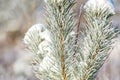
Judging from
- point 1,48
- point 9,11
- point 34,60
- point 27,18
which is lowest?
point 34,60

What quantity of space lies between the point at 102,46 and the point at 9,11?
606 cm

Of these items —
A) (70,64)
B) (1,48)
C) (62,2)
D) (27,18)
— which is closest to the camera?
(62,2)

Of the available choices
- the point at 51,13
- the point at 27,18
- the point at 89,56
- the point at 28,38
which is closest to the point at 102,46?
the point at 89,56

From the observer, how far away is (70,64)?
4.30 feet

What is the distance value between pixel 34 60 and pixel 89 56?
0.21 meters

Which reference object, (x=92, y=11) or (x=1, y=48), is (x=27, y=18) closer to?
(x=1, y=48)

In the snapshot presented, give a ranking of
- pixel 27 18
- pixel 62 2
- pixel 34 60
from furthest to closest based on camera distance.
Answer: pixel 27 18 < pixel 34 60 < pixel 62 2

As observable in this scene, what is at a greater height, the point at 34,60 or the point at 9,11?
the point at 9,11

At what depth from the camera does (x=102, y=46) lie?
127cm

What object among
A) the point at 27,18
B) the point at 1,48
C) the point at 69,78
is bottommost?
the point at 69,78

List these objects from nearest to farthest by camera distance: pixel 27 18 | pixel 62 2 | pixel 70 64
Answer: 1. pixel 62 2
2. pixel 70 64
3. pixel 27 18

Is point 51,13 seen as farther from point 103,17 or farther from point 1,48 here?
point 1,48

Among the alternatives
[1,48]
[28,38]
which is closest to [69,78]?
[28,38]

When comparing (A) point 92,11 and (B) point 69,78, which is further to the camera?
(B) point 69,78
